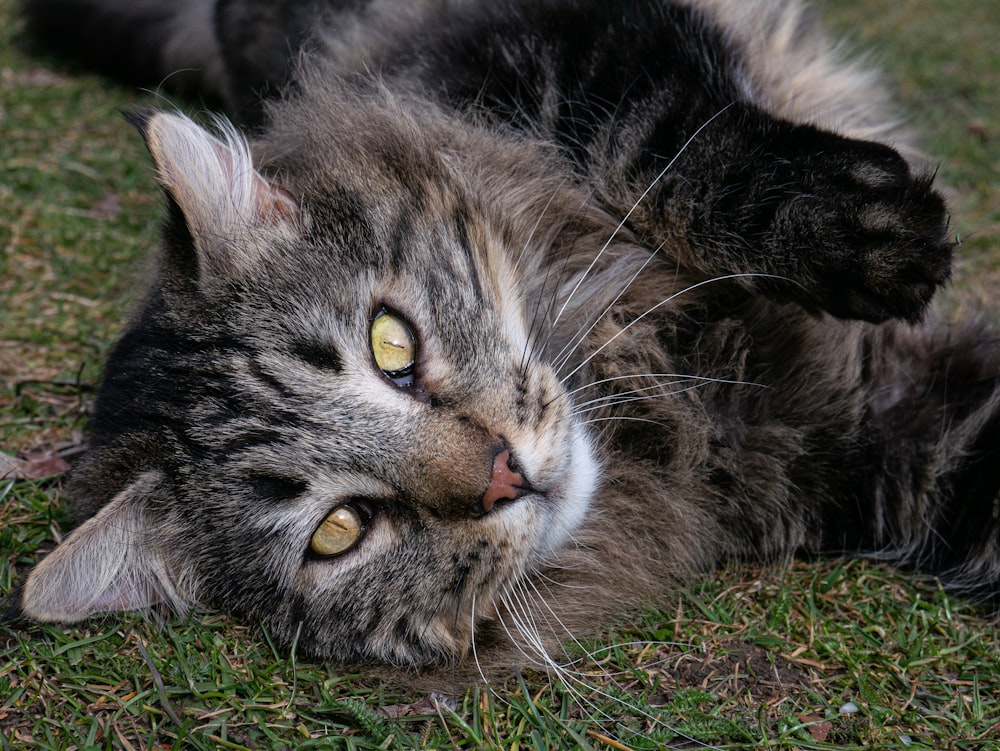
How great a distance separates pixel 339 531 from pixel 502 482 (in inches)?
14.4

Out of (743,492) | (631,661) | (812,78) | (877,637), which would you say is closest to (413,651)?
(631,661)

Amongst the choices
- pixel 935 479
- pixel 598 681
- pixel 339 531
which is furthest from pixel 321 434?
pixel 935 479

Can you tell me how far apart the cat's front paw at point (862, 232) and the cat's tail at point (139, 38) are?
2898mm

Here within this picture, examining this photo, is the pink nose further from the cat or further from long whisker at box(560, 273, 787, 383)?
long whisker at box(560, 273, 787, 383)

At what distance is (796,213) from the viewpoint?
1.72 metres

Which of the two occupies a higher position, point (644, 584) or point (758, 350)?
point (758, 350)

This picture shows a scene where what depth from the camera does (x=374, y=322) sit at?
1.77m

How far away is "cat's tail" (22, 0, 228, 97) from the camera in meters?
3.93

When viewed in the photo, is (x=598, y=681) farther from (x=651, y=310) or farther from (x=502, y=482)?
(x=651, y=310)

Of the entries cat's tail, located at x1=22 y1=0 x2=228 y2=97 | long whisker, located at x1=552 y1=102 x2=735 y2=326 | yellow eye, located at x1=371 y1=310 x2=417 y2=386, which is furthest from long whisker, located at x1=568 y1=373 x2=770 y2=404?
cat's tail, located at x1=22 y1=0 x2=228 y2=97

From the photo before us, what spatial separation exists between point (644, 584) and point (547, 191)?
0.98 metres

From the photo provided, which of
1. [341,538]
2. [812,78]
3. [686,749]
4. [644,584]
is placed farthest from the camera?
[812,78]

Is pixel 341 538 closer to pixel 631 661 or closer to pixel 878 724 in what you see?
pixel 631 661

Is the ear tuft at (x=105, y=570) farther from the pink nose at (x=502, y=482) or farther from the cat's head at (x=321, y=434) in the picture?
the pink nose at (x=502, y=482)
